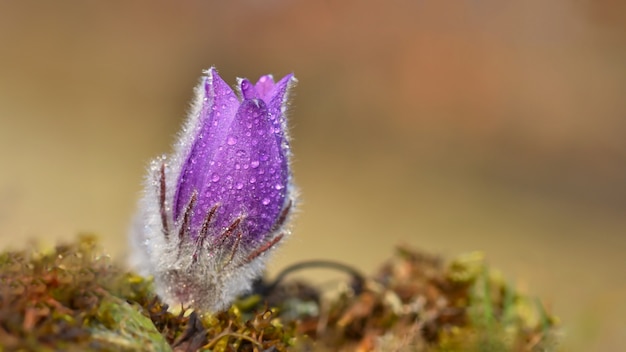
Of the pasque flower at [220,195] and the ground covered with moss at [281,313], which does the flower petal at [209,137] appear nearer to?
the pasque flower at [220,195]

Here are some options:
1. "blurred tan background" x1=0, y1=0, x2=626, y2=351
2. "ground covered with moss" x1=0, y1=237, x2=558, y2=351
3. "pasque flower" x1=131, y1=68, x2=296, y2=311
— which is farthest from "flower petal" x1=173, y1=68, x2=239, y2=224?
"blurred tan background" x1=0, y1=0, x2=626, y2=351

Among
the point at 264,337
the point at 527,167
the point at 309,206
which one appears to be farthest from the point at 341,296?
the point at 527,167

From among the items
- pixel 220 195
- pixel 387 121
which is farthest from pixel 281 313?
pixel 387 121

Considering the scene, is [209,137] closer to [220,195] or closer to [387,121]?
[220,195]

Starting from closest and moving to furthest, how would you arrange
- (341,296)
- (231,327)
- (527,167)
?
(231,327) → (341,296) → (527,167)

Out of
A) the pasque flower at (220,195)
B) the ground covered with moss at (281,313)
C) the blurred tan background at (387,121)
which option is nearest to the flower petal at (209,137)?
the pasque flower at (220,195)

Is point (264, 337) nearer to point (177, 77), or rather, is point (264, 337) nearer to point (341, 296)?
point (341, 296)
